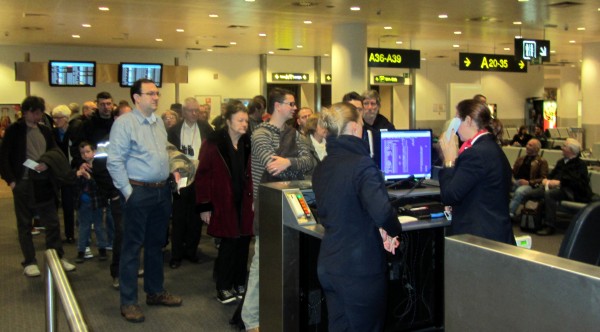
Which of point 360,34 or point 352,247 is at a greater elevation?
point 360,34

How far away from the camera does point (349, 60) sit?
12.6 meters

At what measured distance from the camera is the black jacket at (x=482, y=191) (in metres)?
3.32

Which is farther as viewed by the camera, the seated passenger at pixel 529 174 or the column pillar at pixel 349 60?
the column pillar at pixel 349 60

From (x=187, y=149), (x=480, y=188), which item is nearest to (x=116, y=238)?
(x=187, y=149)

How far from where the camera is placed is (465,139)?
3.52 metres

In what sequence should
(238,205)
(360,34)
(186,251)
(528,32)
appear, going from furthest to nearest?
1. (528,32)
2. (360,34)
3. (186,251)
4. (238,205)

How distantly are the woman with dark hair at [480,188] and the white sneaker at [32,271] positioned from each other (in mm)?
4288

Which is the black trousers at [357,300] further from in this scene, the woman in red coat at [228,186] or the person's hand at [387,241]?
the woman in red coat at [228,186]

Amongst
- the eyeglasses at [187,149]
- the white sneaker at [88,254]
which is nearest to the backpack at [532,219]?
the eyeglasses at [187,149]

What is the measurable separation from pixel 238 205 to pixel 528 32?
12.4m

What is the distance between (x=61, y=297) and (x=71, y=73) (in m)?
13.9

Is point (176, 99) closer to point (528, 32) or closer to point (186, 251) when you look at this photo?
point (528, 32)

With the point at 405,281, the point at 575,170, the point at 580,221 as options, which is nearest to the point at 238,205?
the point at 405,281

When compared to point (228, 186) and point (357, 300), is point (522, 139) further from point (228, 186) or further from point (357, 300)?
point (357, 300)
